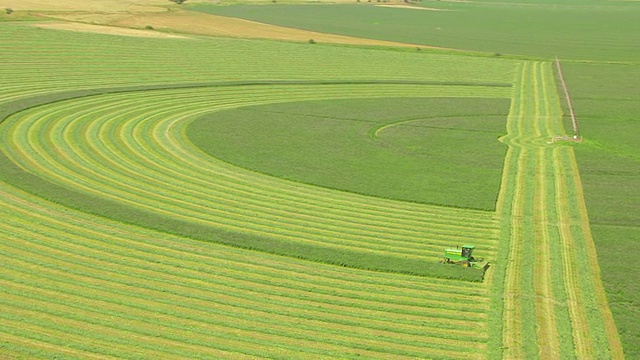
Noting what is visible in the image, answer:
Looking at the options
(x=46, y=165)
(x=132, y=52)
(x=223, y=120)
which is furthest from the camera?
(x=132, y=52)

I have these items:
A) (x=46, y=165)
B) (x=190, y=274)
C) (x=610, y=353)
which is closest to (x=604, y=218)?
(x=610, y=353)

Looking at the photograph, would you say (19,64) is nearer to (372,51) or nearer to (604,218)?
(372,51)

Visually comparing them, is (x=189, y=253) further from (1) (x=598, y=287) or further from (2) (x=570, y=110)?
(2) (x=570, y=110)

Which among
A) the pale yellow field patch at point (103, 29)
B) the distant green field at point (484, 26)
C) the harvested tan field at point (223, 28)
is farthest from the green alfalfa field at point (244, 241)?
the distant green field at point (484, 26)

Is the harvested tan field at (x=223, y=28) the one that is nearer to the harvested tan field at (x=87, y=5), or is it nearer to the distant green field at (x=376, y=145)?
the harvested tan field at (x=87, y=5)

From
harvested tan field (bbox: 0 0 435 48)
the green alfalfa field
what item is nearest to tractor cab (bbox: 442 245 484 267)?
the green alfalfa field

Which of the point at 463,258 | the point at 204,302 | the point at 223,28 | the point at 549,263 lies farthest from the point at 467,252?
the point at 223,28
